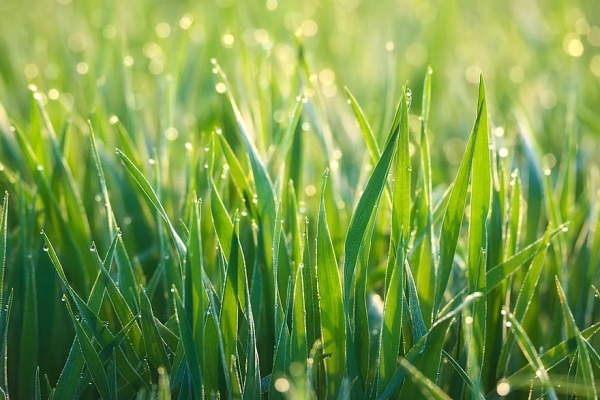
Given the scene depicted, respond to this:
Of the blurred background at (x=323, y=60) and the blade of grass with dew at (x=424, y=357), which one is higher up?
the blurred background at (x=323, y=60)

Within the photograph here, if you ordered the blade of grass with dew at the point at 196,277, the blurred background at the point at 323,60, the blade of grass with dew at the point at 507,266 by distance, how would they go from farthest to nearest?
the blurred background at the point at 323,60
the blade of grass with dew at the point at 507,266
the blade of grass with dew at the point at 196,277

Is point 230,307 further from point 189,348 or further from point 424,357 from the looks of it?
point 424,357

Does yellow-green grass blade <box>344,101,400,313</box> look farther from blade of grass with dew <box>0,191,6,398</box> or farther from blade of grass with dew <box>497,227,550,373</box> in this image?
blade of grass with dew <box>0,191,6,398</box>

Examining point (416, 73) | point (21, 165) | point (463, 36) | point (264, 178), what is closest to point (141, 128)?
point (21, 165)

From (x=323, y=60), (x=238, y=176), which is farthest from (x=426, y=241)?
(x=323, y=60)

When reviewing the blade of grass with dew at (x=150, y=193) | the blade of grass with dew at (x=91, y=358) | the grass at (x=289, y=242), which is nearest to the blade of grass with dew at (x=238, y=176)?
the grass at (x=289, y=242)

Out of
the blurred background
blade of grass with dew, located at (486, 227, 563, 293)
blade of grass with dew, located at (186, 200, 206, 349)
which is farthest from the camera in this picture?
the blurred background

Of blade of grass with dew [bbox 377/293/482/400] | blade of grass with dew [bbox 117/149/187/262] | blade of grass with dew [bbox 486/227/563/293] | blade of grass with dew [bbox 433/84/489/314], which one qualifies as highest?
blade of grass with dew [bbox 117/149/187/262]

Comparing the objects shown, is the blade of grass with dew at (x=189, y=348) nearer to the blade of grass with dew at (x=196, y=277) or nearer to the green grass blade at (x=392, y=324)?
the blade of grass with dew at (x=196, y=277)

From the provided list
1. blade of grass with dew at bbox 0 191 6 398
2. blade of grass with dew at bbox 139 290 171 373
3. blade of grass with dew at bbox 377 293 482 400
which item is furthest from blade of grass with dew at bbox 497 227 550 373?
blade of grass with dew at bbox 0 191 6 398
